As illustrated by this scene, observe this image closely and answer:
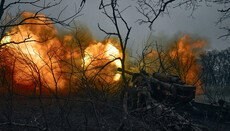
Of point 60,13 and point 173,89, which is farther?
point 173,89

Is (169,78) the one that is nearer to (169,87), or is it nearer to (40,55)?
(169,87)

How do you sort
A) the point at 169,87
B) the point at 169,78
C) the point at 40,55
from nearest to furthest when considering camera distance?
the point at 169,87 < the point at 169,78 < the point at 40,55

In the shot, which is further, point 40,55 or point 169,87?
point 40,55

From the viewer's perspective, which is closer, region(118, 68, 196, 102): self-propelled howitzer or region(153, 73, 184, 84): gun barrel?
region(118, 68, 196, 102): self-propelled howitzer

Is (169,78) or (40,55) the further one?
(40,55)

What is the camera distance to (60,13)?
339 centimetres

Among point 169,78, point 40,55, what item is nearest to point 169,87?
point 169,78

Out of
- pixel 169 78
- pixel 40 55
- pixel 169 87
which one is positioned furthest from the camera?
pixel 40 55

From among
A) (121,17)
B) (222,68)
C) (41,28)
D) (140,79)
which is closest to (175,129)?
(121,17)

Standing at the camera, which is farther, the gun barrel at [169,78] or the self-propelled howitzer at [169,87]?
the gun barrel at [169,78]

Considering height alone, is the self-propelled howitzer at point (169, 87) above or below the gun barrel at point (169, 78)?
below

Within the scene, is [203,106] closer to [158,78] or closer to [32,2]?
[158,78]

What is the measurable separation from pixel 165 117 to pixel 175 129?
381 millimetres

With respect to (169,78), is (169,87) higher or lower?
lower
